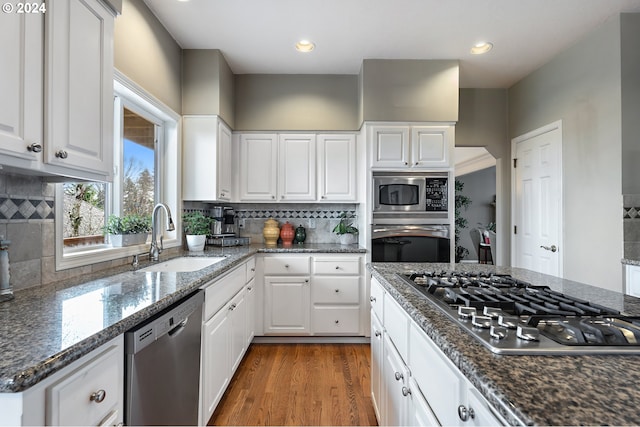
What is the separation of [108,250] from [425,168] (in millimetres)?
2662

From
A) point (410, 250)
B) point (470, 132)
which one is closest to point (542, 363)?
point (410, 250)

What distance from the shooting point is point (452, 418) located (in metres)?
0.79

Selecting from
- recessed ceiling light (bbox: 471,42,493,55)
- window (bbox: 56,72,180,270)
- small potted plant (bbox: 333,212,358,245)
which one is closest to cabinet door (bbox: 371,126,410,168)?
small potted plant (bbox: 333,212,358,245)

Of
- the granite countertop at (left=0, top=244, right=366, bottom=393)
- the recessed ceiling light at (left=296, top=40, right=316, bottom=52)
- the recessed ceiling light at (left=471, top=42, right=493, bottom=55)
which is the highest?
the recessed ceiling light at (left=296, top=40, right=316, bottom=52)

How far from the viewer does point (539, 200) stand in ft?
10.7

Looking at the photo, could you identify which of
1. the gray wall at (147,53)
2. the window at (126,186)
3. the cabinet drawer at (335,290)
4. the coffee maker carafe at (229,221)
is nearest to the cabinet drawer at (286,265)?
the cabinet drawer at (335,290)

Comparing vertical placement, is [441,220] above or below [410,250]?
above

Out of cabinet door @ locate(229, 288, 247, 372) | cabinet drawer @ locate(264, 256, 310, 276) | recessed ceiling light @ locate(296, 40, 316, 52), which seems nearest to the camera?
cabinet door @ locate(229, 288, 247, 372)

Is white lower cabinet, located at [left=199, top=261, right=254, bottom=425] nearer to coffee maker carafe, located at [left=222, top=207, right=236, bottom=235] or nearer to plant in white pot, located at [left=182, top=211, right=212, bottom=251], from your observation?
plant in white pot, located at [left=182, top=211, right=212, bottom=251]

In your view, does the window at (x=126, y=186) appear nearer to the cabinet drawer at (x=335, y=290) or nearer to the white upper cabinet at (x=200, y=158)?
the white upper cabinet at (x=200, y=158)

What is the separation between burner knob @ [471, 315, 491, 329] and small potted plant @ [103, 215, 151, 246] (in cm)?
191

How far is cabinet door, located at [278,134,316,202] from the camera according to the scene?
3.46m

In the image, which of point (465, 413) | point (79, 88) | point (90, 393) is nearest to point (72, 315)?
point (90, 393)

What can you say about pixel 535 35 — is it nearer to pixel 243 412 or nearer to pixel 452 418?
pixel 452 418
